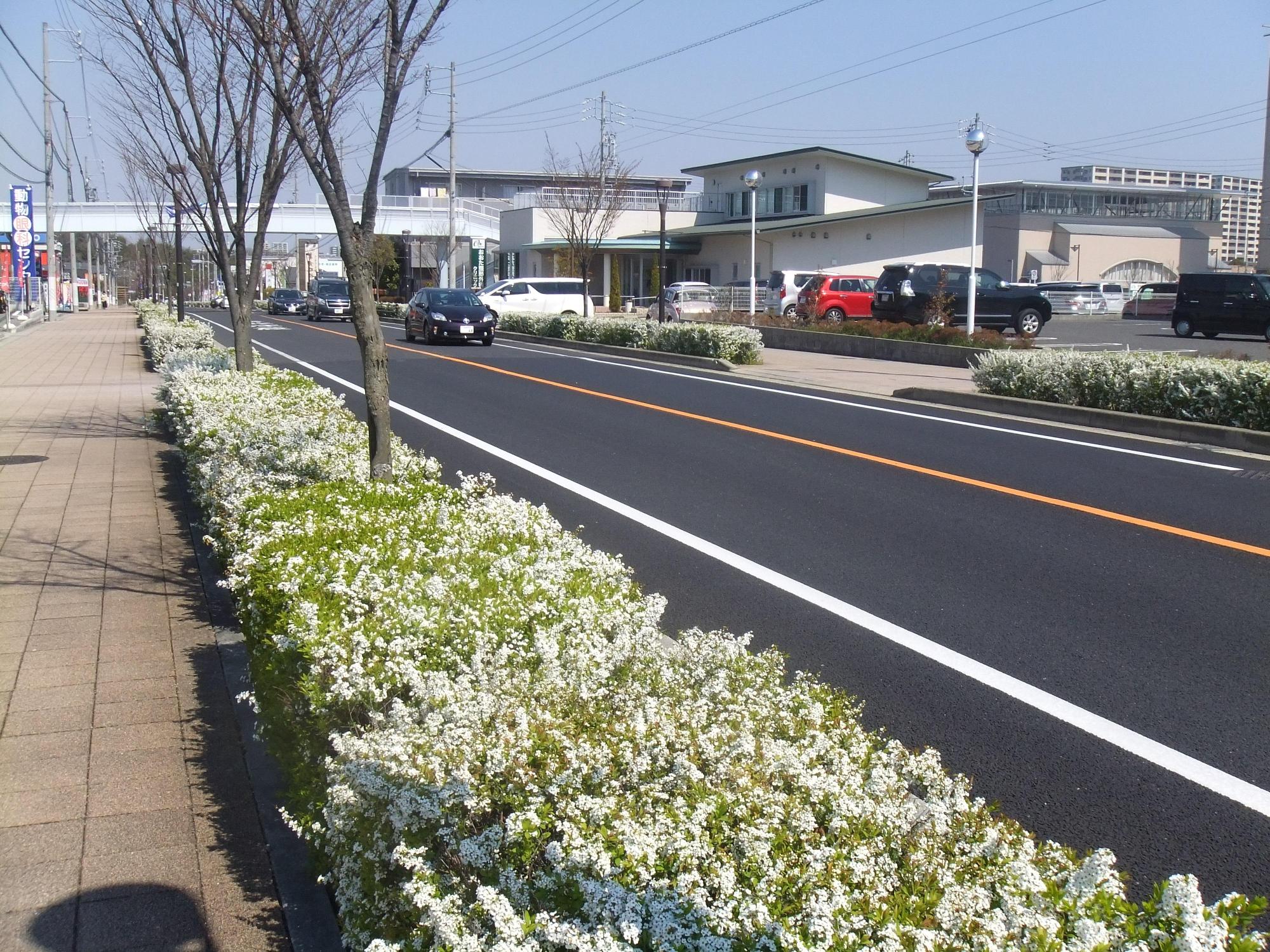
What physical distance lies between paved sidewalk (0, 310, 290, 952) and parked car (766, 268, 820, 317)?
3285 centimetres

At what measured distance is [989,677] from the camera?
17.5 feet

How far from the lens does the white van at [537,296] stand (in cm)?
4141

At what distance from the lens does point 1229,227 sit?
198 metres

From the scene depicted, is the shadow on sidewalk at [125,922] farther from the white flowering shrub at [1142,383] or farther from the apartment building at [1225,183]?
the apartment building at [1225,183]

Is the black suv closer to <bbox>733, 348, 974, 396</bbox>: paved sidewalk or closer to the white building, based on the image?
<bbox>733, 348, 974, 396</bbox>: paved sidewalk

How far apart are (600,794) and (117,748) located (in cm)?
282

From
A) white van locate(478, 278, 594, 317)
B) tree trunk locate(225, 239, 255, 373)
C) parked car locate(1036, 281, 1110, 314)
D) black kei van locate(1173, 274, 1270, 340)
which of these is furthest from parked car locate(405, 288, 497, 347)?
parked car locate(1036, 281, 1110, 314)

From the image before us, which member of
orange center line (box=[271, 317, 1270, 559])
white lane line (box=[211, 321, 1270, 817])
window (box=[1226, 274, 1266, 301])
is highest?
window (box=[1226, 274, 1266, 301])

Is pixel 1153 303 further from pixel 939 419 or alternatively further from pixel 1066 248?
pixel 939 419

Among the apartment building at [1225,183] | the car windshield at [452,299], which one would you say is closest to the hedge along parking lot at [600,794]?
the car windshield at [452,299]

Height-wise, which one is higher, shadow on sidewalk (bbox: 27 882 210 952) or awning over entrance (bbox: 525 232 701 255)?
awning over entrance (bbox: 525 232 701 255)

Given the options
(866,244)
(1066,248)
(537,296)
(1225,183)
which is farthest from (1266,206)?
(1225,183)

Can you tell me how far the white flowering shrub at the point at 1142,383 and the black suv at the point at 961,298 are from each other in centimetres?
1218

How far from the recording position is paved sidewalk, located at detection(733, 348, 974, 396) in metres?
19.1
